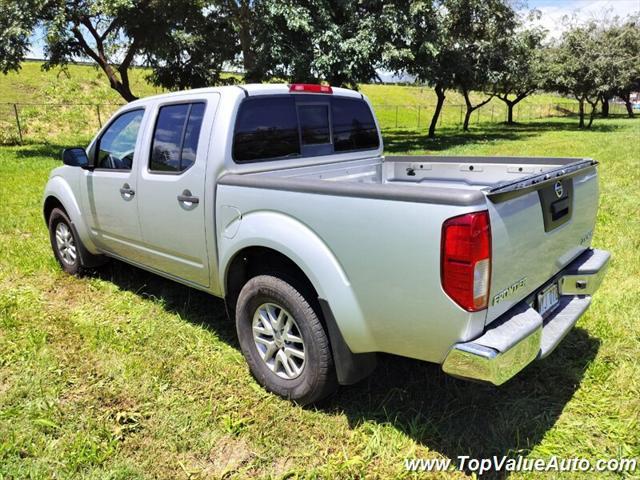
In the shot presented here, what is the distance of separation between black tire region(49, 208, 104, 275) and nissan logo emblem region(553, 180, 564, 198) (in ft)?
14.2

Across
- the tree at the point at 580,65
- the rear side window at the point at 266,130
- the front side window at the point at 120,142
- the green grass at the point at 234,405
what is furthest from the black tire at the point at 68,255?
the tree at the point at 580,65

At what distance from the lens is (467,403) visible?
3.14m

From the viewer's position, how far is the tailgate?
2.36 metres

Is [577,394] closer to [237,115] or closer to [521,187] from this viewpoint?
[521,187]

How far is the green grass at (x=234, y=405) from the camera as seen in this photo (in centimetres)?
275

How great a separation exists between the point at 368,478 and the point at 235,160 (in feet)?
6.82

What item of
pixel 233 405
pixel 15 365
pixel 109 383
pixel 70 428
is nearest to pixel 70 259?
pixel 15 365

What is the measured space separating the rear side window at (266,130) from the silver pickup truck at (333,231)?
11 millimetres

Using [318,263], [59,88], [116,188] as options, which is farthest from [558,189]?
[59,88]

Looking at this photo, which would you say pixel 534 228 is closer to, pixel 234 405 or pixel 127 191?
pixel 234 405

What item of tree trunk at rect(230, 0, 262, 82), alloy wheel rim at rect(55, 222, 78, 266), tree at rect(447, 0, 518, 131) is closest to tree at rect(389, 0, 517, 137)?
tree at rect(447, 0, 518, 131)

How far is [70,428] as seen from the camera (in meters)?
3.01

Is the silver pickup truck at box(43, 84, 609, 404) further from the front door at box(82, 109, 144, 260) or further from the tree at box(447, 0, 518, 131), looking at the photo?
the tree at box(447, 0, 518, 131)

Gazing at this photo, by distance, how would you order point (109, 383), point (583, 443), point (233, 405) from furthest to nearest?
1. point (109, 383)
2. point (233, 405)
3. point (583, 443)
